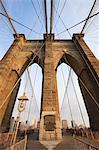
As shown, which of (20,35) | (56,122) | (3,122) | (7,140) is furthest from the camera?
(20,35)

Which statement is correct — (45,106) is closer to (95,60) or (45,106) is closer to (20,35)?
(95,60)

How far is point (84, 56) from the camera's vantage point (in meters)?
15.9

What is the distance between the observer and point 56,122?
994 centimetres

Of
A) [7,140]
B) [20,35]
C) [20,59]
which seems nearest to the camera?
[7,140]

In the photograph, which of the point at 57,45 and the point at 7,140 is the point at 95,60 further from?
the point at 7,140

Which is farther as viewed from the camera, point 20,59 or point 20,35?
point 20,35

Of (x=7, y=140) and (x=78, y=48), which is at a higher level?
(x=78, y=48)

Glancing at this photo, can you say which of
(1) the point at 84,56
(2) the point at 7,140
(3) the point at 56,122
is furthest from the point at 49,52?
(2) the point at 7,140

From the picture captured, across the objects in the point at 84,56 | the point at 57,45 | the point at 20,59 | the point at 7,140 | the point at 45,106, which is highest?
the point at 57,45

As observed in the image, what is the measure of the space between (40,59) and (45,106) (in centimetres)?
821

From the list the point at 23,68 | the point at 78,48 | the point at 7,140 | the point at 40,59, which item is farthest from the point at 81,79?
the point at 7,140

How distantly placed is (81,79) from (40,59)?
207 inches

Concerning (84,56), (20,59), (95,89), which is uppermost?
(20,59)

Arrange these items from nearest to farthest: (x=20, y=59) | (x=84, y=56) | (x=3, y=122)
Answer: (x=3, y=122) → (x=84, y=56) → (x=20, y=59)
